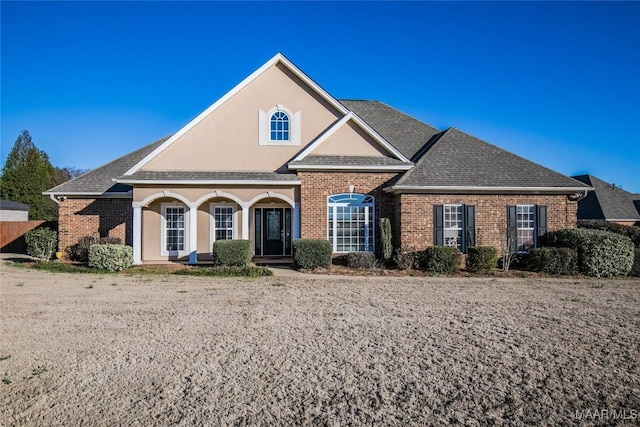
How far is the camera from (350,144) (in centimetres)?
1667

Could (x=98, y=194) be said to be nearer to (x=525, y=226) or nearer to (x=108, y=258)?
(x=108, y=258)

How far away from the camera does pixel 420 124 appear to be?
21469 millimetres

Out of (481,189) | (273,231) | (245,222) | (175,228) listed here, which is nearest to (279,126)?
(245,222)

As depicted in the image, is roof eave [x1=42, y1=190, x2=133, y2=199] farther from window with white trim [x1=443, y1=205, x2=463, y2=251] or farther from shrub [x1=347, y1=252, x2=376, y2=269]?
window with white trim [x1=443, y1=205, x2=463, y2=251]

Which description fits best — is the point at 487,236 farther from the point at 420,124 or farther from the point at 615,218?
the point at 615,218

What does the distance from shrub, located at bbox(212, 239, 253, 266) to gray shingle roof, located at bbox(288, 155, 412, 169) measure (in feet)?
12.3

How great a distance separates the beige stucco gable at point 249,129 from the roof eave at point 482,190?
171 inches

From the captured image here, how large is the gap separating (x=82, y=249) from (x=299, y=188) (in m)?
9.46

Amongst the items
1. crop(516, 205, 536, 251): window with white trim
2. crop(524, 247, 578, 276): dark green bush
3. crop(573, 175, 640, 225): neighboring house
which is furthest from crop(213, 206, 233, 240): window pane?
crop(573, 175, 640, 225): neighboring house

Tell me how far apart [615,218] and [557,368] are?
25788 mm

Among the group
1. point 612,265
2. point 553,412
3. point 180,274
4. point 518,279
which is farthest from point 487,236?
point 553,412

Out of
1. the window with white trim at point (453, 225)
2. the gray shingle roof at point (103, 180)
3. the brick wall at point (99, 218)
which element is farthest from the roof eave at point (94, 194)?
the window with white trim at point (453, 225)

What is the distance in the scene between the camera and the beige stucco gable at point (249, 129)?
54.6 feet

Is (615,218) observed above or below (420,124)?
below
